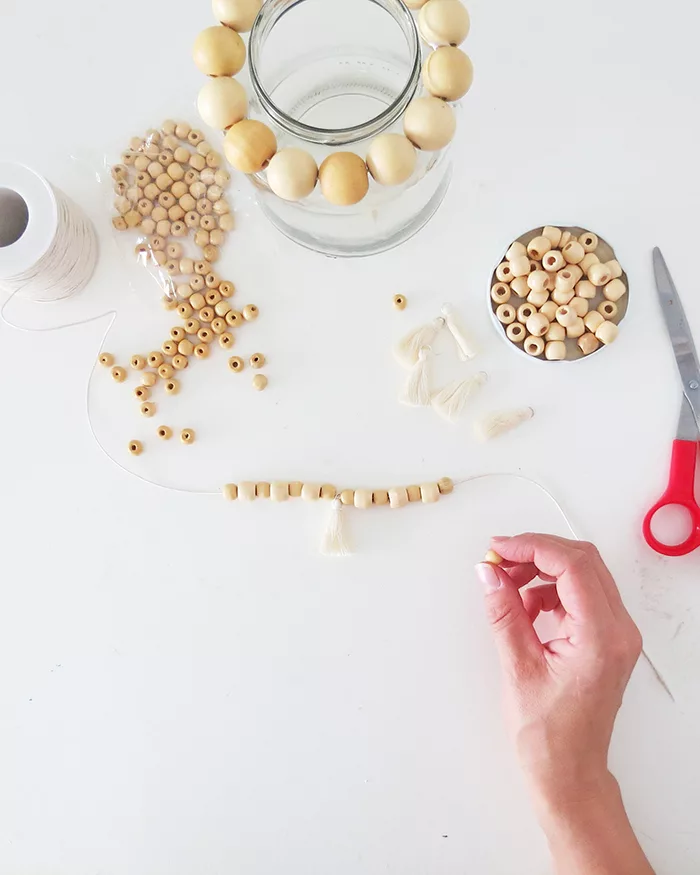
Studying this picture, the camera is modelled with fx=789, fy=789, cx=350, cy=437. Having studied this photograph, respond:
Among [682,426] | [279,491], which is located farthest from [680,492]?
[279,491]

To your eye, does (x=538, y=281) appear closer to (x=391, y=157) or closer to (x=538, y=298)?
(x=538, y=298)

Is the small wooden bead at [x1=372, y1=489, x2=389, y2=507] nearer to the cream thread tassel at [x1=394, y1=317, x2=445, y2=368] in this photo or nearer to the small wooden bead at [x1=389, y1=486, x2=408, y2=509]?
the small wooden bead at [x1=389, y1=486, x2=408, y2=509]

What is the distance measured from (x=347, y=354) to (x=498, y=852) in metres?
0.50

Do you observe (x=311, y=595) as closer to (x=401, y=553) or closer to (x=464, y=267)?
(x=401, y=553)

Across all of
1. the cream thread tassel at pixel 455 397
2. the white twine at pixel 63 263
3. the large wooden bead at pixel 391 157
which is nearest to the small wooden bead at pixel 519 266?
the cream thread tassel at pixel 455 397

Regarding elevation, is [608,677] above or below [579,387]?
below

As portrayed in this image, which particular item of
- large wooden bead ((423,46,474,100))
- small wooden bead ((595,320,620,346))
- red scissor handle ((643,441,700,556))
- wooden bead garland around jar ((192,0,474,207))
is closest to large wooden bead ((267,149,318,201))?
wooden bead garland around jar ((192,0,474,207))

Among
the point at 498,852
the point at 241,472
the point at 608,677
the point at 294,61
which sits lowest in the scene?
the point at 498,852

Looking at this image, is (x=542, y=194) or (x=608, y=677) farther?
(x=542, y=194)

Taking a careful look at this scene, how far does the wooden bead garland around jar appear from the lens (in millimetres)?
578

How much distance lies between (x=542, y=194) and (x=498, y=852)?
2.11ft

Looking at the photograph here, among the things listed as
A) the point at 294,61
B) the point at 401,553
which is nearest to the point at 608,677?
the point at 401,553

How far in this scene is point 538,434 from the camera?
78cm

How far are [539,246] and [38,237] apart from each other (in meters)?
0.46
